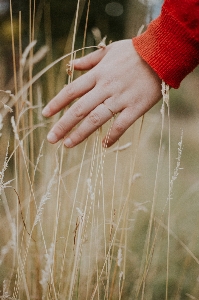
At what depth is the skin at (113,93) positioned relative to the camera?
2.83 feet

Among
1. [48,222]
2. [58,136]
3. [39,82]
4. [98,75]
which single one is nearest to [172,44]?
[98,75]

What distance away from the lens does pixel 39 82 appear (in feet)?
4.42

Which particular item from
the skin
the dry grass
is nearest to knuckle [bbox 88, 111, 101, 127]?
the skin

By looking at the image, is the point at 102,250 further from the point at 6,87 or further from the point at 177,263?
the point at 6,87

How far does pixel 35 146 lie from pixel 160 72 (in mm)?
668

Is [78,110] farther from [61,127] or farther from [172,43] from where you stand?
[172,43]

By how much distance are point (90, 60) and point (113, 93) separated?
5.7 inches

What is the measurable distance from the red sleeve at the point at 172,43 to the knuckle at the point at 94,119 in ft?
0.59

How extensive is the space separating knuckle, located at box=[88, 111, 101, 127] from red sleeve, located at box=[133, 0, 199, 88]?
0.18 meters

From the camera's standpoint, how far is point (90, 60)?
0.95 metres

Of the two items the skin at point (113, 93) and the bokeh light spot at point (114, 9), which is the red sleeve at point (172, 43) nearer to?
the skin at point (113, 93)

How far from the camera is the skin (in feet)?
2.83

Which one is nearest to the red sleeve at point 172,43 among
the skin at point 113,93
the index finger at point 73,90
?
the skin at point 113,93

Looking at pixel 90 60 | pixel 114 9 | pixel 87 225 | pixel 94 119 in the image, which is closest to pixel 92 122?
pixel 94 119
